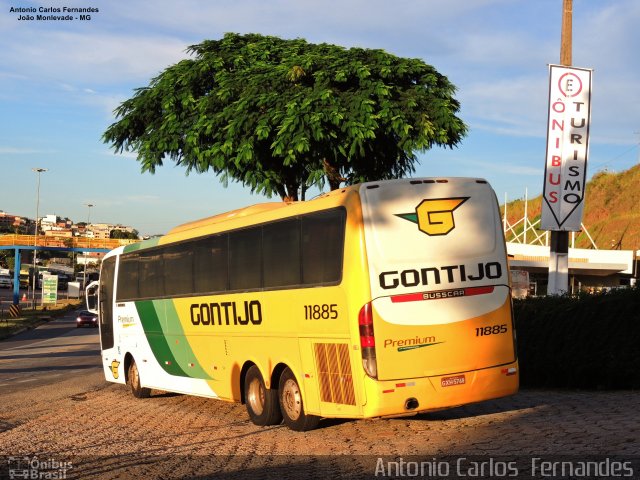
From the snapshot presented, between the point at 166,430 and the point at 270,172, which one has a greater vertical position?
the point at 270,172

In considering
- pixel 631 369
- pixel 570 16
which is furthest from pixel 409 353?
pixel 570 16

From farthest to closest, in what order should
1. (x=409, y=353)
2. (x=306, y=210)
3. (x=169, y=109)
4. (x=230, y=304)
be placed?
(x=169, y=109)
(x=230, y=304)
(x=306, y=210)
(x=409, y=353)

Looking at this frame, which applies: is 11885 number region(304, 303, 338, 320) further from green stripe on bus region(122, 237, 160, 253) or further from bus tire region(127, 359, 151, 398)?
bus tire region(127, 359, 151, 398)

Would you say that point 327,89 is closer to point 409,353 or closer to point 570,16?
point 570,16

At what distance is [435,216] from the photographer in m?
11.6

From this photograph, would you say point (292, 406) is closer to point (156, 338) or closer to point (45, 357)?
point (156, 338)

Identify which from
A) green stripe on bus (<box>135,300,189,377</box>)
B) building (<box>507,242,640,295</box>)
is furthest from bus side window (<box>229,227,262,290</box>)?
building (<box>507,242,640,295</box>)

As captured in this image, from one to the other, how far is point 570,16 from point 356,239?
1190 centimetres

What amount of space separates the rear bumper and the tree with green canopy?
47.9ft

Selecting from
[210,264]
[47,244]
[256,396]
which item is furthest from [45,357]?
[47,244]

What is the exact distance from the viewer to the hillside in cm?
10169

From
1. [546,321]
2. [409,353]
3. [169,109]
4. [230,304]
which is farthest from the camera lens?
[169,109]

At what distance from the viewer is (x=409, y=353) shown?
1107cm

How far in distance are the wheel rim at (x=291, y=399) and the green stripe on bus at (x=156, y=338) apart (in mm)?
4268
